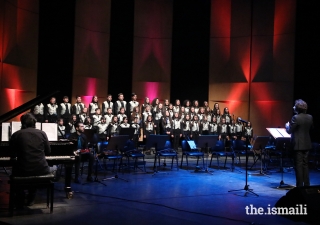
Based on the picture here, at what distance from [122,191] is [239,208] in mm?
2487

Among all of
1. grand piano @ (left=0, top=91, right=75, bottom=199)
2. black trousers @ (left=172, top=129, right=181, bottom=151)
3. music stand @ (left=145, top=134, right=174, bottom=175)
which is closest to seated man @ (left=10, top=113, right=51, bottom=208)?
grand piano @ (left=0, top=91, right=75, bottom=199)

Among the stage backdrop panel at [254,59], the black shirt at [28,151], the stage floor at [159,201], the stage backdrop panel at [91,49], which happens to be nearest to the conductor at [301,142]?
the stage floor at [159,201]

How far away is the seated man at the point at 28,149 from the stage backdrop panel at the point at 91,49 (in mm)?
9185

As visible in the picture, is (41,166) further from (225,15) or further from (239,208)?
(225,15)

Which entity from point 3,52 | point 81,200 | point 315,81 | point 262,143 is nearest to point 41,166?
point 81,200

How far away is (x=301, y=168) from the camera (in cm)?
730

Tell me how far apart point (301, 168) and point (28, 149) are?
5.04m

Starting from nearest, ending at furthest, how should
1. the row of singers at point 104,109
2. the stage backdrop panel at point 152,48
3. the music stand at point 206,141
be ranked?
the music stand at point 206,141
the row of singers at point 104,109
the stage backdrop panel at point 152,48

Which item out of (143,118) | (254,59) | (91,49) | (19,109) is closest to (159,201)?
(19,109)

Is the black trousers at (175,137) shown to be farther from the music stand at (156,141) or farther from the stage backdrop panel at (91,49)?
the music stand at (156,141)

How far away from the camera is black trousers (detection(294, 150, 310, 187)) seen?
7.27m

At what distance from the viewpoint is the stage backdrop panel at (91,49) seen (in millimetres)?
14875

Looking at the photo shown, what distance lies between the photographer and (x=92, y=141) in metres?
9.70

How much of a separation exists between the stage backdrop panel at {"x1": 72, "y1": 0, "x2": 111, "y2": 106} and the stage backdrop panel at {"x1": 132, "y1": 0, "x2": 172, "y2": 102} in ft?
4.36
